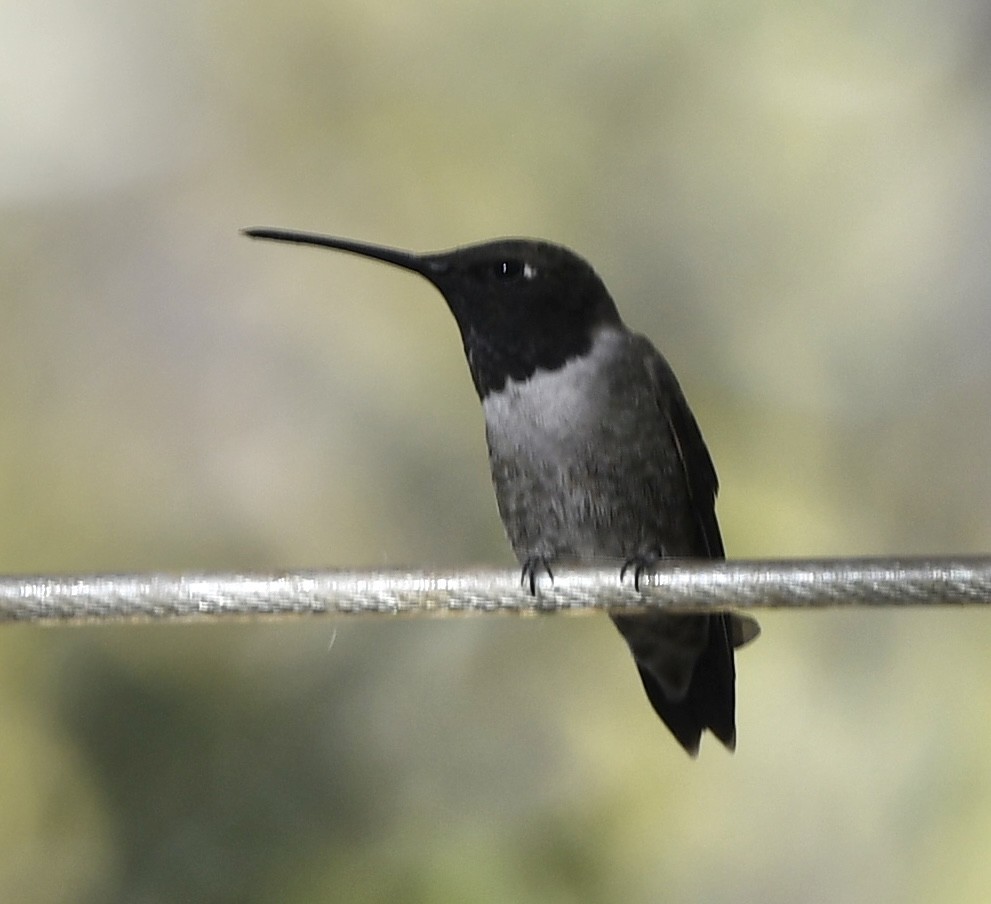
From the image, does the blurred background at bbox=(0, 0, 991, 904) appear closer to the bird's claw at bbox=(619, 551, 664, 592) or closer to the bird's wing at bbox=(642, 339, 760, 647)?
the bird's wing at bbox=(642, 339, 760, 647)

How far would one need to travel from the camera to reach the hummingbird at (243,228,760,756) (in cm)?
100

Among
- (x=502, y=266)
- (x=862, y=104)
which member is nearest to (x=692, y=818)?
(x=502, y=266)

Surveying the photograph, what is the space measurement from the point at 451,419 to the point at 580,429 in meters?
0.32

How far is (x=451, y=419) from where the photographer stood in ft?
4.36

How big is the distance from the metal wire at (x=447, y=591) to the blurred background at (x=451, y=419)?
1.73 feet

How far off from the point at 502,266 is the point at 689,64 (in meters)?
0.54

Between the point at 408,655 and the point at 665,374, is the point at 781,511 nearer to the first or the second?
the point at 665,374

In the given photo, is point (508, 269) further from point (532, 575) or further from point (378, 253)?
point (532, 575)

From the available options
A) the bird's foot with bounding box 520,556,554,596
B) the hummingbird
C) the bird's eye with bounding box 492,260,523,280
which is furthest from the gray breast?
the bird's foot with bounding box 520,556,554,596

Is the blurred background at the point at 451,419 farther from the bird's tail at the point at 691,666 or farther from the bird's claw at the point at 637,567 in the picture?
the bird's claw at the point at 637,567

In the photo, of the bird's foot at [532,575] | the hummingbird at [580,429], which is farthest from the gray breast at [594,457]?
the bird's foot at [532,575]

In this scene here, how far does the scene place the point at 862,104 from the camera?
136cm

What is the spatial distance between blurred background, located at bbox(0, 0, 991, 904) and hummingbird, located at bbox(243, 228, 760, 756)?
22 centimetres

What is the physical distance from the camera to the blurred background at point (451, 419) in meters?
1.24
